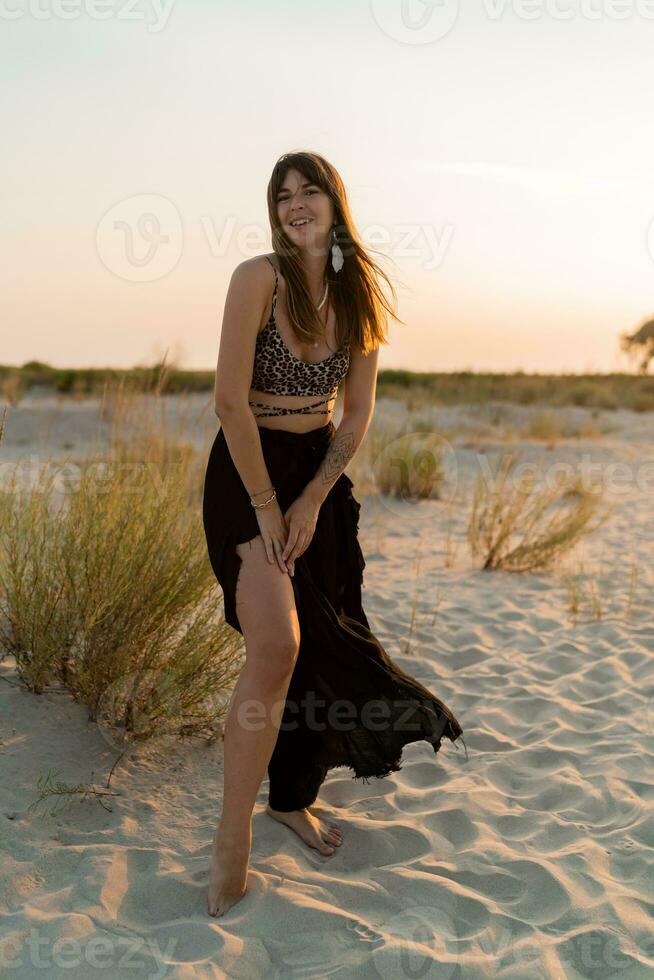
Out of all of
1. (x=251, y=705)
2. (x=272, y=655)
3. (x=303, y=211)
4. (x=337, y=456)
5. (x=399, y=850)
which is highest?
(x=303, y=211)

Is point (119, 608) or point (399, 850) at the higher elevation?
point (119, 608)

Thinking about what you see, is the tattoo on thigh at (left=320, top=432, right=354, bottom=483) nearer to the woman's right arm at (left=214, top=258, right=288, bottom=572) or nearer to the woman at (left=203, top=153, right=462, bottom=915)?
the woman at (left=203, top=153, right=462, bottom=915)

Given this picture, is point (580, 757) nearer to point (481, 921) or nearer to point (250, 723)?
point (481, 921)

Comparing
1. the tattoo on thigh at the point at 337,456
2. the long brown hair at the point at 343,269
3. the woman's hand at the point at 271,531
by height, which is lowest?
the woman's hand at the point at 271,531

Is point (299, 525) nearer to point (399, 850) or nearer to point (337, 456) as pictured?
point (337, 456)

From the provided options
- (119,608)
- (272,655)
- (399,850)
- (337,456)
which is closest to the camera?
(272,655)

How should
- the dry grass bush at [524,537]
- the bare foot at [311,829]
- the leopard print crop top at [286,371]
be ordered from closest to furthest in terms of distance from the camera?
the leopard print crop top at [286,371], the bare foot at [311,829], the dry grass bush at [524,537]

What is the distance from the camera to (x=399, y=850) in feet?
9.36

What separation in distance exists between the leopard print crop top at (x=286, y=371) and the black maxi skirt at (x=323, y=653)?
93mm

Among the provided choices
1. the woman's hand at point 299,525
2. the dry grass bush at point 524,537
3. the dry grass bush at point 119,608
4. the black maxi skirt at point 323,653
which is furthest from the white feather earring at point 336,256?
the dry grass bush at point 524,537

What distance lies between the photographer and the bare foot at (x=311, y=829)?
2828mm

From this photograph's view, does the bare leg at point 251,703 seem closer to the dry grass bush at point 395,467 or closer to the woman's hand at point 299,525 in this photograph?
the woman's hand at point 299,525

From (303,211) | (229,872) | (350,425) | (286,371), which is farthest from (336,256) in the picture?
(229,872)

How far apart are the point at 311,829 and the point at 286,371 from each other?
1460mm
